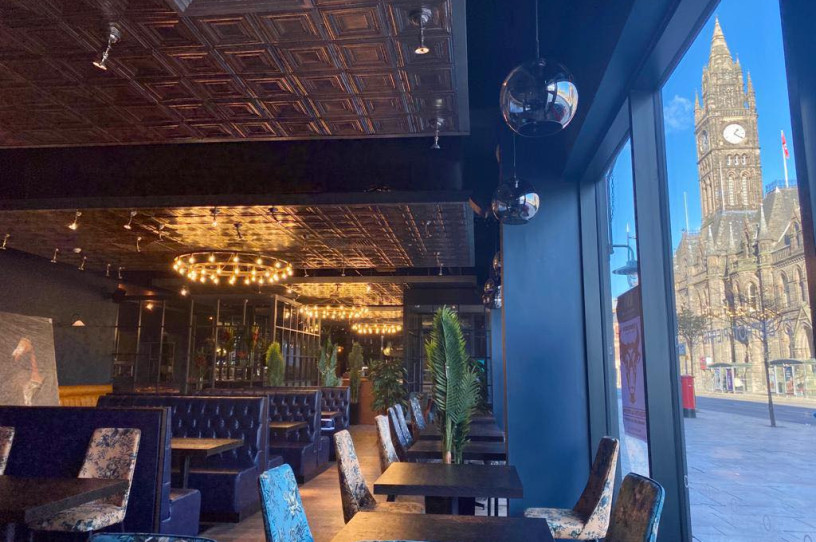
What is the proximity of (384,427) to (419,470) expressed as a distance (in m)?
1.13

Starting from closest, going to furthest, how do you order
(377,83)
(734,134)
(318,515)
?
(734,134), (377,83), (318,515)

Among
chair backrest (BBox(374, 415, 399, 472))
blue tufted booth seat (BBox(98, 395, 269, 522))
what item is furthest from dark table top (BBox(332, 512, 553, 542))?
blue tufted booth seat (BBox(98, 395, 269, 522))

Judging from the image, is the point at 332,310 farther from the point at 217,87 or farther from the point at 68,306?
the point at 217,87

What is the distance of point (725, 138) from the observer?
2613mm

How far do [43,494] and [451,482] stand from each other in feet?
6.63

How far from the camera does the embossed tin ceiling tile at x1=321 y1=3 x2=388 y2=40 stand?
3639 millimetres

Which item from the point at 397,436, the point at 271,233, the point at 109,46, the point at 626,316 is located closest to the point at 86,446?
the point at 397,436

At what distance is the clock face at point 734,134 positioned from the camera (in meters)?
2.40

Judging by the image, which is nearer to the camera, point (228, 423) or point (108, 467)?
point (108, 467)

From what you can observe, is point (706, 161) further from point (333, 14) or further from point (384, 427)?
point (384, 427)

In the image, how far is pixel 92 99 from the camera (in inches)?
195

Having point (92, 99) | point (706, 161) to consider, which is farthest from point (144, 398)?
point (706, 161)

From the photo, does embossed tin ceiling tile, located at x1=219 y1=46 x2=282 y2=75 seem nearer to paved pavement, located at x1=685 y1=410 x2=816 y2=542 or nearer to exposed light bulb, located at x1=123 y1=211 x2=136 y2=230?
paved pavement, located at x1=685 y1=410 x2=816 y2=542

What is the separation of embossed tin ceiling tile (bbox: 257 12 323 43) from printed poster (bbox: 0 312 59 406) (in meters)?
6.09
